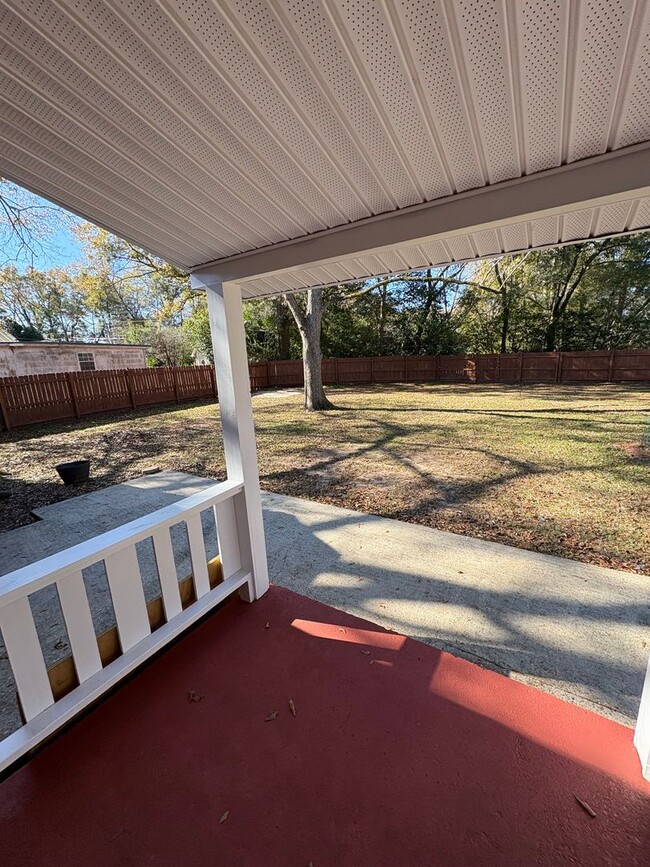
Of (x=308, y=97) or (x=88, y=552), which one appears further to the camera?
(x=88, y=552)

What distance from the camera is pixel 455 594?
2295mm

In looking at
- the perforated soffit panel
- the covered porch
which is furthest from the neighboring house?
the perforated soffit panel

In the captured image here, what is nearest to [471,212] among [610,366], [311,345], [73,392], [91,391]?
[311,345]

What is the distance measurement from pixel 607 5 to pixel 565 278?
20.0 metres

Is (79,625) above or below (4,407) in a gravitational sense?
below

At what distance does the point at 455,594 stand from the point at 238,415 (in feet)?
5.83

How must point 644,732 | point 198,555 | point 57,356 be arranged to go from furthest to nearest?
point 57,356
point 198,555
point 644,732

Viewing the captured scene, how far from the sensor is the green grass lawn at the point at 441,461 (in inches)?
132

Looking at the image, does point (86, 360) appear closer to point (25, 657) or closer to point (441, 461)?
point (441, 461)

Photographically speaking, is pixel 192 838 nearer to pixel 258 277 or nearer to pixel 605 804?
pixel 605 804

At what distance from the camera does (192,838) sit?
1.19 meters

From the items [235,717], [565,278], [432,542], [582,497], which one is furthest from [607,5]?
[565,278]

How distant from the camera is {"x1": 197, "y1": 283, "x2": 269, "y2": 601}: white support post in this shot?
2078 millimetres

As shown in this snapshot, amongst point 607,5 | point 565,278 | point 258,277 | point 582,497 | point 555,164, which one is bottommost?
point 582,497
